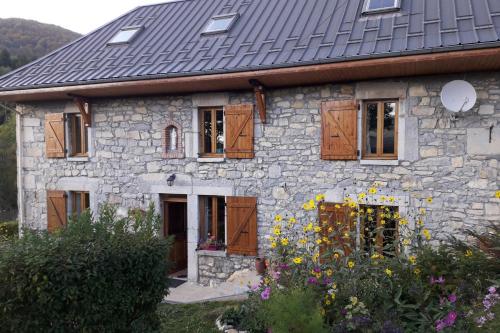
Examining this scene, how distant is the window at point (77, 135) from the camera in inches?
344

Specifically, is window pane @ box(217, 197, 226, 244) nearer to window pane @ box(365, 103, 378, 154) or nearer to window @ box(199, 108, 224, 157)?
window @ box(199, 108, 224, 157)

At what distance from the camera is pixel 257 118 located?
714cm

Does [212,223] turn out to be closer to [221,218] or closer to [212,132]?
[221,218]

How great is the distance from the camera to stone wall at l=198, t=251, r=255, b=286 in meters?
7.32

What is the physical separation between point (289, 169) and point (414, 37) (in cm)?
284

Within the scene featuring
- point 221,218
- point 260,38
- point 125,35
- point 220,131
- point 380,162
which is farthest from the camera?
point 125,35

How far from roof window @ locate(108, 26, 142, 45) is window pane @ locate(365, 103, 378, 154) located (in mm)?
5667

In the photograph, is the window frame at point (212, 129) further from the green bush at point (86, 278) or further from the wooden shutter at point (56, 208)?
the wooden shutter at point (56, 208)

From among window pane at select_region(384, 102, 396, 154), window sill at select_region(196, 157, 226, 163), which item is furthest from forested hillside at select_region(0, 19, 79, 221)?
window pane at select_region(384, 102, 396, 154)

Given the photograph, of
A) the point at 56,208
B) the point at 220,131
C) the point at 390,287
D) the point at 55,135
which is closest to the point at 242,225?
the point at 220,131

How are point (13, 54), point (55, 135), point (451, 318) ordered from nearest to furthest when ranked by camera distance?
point (451, 318) → point (55, 135) → point (13, 54)

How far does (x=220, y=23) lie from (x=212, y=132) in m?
2.55

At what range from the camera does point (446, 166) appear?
597 centimetres

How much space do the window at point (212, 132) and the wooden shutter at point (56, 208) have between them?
3525 mm
